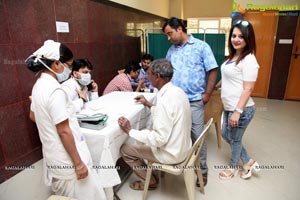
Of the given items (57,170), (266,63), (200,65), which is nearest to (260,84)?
(266,63)

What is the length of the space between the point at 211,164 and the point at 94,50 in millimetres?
2012

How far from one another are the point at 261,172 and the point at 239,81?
42.8 inches

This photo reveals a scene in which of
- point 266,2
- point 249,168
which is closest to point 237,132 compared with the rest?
point 249,168

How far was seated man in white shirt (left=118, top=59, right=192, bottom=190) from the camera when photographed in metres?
1.38

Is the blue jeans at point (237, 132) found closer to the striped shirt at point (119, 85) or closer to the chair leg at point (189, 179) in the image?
the chair leg at point (189, 179)

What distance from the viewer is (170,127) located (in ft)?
4.59

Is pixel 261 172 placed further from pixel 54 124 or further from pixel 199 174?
pixel 54 124

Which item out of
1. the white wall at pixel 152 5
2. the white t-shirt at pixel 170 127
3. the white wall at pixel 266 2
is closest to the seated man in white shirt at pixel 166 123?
the white t-shirt at pixel 170 127

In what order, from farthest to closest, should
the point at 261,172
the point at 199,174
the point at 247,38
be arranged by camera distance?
the point at 261,172, the point at 199,174, the point at 247,38

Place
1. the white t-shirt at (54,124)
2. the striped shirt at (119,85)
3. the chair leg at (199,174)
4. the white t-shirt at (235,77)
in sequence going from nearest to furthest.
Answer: the white t-shirt at (54,124) < the white t-shirt at (235,77) < the chair leg at (199,174) < the striped shirt at (119,85)

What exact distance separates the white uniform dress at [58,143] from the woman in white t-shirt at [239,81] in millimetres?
1209

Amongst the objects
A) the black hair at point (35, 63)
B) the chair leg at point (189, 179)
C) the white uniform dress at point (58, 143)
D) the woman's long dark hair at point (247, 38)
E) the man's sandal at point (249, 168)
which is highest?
the woman's long dark hair at point (247, 38)

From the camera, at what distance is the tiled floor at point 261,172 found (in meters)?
1.86

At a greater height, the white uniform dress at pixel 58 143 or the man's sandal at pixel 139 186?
the white uniform dress at pixel 58 143
